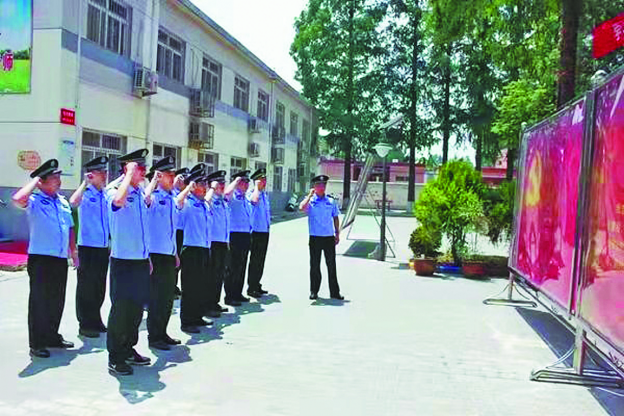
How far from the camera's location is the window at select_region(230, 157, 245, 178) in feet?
85.9

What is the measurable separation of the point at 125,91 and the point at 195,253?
9986 mm

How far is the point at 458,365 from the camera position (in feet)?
19.1

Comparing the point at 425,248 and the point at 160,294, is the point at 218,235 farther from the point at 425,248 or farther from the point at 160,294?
the point at 425,248

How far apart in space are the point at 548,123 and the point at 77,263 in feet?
16.9

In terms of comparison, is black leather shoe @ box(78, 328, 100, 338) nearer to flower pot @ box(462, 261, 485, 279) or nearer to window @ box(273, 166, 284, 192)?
flower pot @ box(462, 261, 485, 279)

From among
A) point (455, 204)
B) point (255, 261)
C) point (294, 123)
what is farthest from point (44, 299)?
point (294, 123)

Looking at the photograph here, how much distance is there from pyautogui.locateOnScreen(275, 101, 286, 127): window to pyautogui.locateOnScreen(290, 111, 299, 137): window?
2146 mm

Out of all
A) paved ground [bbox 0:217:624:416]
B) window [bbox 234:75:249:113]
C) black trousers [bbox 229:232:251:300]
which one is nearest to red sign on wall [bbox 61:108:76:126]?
paved ground [bbox 0:217:624:416]

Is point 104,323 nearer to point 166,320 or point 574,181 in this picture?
point 166,320

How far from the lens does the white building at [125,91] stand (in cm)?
1302

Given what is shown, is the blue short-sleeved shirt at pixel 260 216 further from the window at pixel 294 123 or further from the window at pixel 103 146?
the window at pixel 294 123

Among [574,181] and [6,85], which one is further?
[6,85]

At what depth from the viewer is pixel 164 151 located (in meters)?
18.9

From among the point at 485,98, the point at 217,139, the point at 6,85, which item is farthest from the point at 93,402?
the point at 485,98
